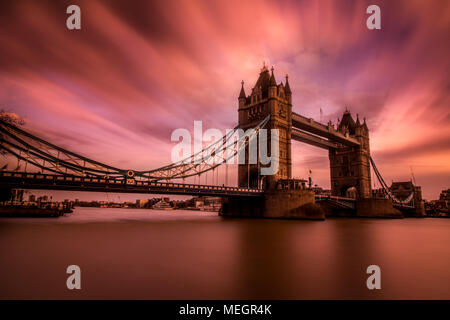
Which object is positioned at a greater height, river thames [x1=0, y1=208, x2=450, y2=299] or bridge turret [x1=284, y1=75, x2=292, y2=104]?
bridge turret [x1=284, y1=75, x2=292, y2=104]

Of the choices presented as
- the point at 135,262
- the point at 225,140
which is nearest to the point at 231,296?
the point at 135,262

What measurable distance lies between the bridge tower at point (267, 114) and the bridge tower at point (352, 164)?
22291 millimetres

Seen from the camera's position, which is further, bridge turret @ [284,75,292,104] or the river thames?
bridge turret @ [284,75,292,104]

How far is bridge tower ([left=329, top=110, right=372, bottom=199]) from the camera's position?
5381 centimetres

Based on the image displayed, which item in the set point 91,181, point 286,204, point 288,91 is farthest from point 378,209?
point 91,181

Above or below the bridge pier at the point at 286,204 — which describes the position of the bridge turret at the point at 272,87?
above

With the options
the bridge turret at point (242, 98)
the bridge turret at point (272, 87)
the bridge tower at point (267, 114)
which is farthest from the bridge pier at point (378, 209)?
the bridge turret at point (242, 98)

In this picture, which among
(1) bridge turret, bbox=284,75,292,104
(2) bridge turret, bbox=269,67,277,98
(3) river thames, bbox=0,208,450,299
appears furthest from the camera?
(1) bridge turret, bbox=284,75,292,104

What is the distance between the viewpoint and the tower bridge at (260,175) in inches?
861

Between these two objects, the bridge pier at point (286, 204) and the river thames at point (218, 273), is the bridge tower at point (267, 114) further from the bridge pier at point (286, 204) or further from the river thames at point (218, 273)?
the river thames at point (218, 273)

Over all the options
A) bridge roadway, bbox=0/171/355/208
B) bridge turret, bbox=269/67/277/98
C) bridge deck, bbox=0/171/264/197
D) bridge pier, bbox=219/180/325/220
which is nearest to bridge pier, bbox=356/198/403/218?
bridge pier, bbox=219/180/325/220

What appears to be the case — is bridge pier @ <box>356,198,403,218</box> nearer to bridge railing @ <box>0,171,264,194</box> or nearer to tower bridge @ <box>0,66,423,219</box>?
tower bridge @ <box>0,66,423,219</box>

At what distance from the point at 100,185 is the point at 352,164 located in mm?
52602

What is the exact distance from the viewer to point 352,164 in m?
55.8
